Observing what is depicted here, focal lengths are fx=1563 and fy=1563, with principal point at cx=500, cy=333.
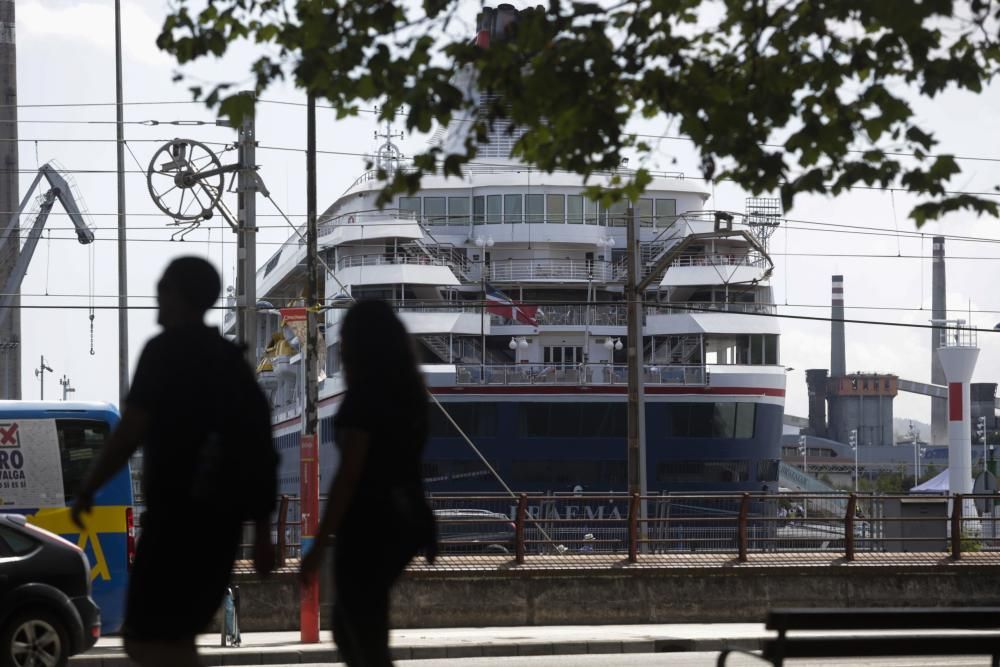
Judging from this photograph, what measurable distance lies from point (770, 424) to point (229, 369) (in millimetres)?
49199

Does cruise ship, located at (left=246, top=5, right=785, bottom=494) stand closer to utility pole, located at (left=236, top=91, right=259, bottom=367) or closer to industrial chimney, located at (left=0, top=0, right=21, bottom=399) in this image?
industrial chimney, located at (left=0, top=0, right=21, bottom=399)

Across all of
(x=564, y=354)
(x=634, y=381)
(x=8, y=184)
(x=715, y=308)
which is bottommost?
(x=634, y=381)

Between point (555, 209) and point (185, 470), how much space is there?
161ft

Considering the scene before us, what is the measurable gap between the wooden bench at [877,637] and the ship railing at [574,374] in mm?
42074

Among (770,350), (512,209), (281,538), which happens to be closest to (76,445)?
(281,538)

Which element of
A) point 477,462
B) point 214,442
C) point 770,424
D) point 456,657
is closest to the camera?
point 214,442

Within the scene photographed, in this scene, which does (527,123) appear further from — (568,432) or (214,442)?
(568,432)

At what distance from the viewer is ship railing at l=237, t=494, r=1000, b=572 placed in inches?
785

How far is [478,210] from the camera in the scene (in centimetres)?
5441

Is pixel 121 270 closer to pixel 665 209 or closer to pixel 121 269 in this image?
pixel 121 269

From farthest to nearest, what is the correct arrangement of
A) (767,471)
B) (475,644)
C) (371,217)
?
(767,471), (371,217), (475,644)

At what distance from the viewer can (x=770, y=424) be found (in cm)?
5366

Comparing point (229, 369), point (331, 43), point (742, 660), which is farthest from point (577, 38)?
point (742, 660)

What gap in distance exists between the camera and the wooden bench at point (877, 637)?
841 cm
